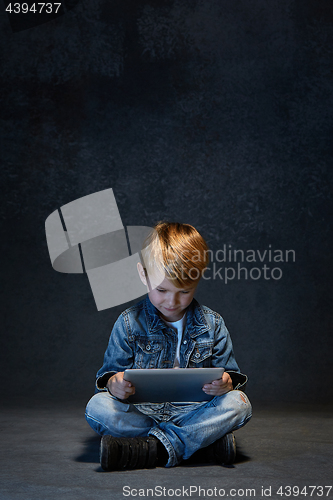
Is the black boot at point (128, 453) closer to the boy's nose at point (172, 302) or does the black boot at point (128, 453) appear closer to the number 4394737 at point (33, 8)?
the boy's nose at point (172, 302)

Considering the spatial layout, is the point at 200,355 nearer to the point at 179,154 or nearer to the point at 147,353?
the point at 147,353

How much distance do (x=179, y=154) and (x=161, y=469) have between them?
1608 millimetres

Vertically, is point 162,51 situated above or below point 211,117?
above

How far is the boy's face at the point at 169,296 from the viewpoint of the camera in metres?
1.55

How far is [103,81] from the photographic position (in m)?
2.75

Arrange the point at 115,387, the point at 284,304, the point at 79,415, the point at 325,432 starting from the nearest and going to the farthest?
the point at 115,387 → the point at 325,432 → the point at 79,415 → the point at 284,304

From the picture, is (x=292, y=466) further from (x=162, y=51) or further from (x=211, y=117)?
(x=162, y=51)

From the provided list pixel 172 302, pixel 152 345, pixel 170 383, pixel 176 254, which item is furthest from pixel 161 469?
pixel 176 254

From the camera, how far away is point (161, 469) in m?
1.48

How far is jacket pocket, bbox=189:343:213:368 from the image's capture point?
164cm

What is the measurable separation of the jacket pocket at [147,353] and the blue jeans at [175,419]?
115 millimetres

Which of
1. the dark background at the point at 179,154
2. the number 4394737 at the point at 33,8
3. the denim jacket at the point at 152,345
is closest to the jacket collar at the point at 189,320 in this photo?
the denim jacket at the point at 152,345

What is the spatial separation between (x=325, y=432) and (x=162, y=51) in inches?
72.6

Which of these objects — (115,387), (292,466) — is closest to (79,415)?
(115,387)
